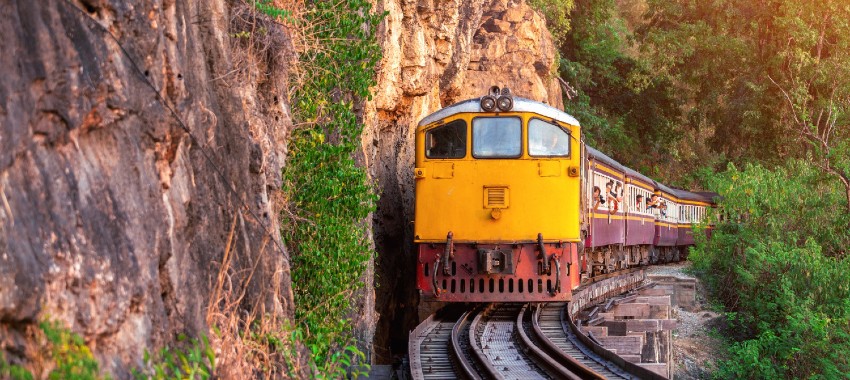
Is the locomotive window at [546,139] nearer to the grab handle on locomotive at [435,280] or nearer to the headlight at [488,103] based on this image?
the headlight at [488,103]

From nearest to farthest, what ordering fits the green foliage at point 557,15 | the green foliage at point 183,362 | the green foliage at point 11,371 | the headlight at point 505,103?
the green foliage at point 11,371, the green foliage at point 183,362, the headlight at point 505,103, the green foliage at point 557,15

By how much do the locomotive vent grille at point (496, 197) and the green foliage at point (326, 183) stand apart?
3.11 m

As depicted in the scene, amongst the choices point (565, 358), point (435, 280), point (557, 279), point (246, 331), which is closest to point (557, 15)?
point (557, 279)

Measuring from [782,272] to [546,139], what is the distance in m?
8.79

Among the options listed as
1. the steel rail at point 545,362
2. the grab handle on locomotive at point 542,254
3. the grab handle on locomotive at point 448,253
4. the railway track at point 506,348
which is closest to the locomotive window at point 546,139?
the grab handle on locomotive at point 542,254

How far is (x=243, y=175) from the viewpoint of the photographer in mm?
7957

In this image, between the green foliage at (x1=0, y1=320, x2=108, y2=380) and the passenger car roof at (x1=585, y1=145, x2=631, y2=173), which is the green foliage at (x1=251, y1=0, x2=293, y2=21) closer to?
the green foliage at (x1=0, y1=320, x2=108, y2=380)

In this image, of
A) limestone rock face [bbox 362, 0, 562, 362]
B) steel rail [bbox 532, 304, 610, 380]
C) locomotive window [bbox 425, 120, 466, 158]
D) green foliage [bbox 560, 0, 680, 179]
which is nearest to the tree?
green foliage [bbox 560, 0, 680, 179]

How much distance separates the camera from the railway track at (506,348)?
34.4 ft

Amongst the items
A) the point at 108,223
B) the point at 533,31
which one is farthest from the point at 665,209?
the point at 108,223

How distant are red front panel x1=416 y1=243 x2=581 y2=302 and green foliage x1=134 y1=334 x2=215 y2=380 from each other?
8218 mm

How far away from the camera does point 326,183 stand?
10688 millimetres

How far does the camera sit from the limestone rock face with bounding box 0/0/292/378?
15.4 ft

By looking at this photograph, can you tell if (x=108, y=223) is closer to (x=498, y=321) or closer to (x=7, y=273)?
(x=7, y=273)
